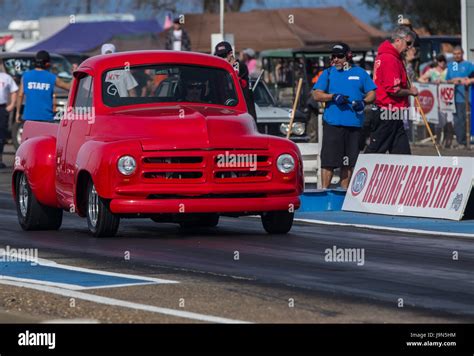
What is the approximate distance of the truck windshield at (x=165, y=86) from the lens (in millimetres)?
14773

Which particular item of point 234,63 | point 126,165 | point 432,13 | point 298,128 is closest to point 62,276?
point 126,165

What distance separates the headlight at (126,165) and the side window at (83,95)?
148cm

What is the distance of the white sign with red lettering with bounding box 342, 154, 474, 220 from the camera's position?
15.6m

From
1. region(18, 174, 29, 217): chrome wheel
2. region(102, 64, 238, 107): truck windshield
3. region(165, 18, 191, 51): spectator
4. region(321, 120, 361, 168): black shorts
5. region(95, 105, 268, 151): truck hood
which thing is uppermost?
region(102, 64, 238, 107): truck windshield

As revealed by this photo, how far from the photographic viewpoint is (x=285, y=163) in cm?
1395

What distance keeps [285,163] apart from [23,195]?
10.6ft

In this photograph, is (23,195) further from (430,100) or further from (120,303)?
(430,100)

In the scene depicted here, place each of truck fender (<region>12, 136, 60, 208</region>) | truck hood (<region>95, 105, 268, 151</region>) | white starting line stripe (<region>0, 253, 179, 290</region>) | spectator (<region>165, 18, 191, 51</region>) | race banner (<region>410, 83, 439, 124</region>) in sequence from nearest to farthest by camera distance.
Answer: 1. white starting line stripe (<region>0, 253, 179, 290</region>)
2. truck hood (<region>95, 105, 268, 151</region>)
3. truck fender (<region>12, 136, 60, 208</region>)
4. race banner (<region>410, 83, 439, 124</region>)
5. spectator (<region>165, 18, 191, 51</region>)

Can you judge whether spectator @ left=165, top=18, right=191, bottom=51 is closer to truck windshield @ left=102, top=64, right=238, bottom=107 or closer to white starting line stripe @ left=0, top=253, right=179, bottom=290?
truck windshield @ left=102, top=64, right=238, bottom=107

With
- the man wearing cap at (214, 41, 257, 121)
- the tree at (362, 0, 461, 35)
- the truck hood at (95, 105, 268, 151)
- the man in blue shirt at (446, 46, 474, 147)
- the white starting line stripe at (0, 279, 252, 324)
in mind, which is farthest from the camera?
the tree at (362, 0, 461, 35)

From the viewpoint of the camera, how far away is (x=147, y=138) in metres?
13.7

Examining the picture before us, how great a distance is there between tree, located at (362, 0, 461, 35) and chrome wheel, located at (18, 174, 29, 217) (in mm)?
45907

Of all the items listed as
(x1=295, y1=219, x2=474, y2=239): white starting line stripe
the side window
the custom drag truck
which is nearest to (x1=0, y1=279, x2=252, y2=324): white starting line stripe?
the custom drag truck
